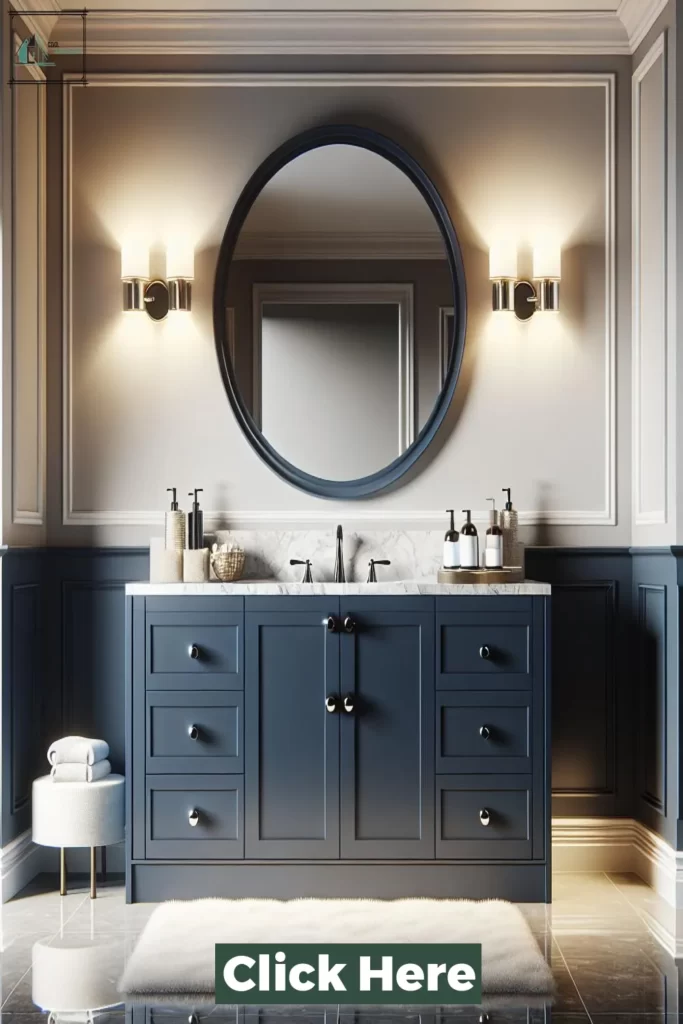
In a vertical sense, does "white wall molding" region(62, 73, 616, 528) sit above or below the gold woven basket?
above

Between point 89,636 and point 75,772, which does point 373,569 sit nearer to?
point 89,636

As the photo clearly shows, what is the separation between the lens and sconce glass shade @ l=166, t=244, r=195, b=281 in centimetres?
355

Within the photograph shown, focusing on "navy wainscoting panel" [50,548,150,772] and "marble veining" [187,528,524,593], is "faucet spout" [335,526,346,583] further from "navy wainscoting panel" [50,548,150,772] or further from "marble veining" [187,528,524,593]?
"navy wainscoting panel" [50,548,150,772]

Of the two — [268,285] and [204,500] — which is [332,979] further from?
[268,285]

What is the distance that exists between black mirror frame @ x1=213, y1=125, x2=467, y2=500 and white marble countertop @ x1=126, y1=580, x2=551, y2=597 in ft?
1.70

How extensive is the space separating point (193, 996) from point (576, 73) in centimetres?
314

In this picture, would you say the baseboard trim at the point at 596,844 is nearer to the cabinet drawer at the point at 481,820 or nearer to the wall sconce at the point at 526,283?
the cabinet drawer at the point at 481,820

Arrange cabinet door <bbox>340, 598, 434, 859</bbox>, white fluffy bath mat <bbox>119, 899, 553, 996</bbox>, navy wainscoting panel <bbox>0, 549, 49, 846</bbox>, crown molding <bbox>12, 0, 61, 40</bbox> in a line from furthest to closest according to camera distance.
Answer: crown molding <bbox>12, 0, 61, 40</bbox>, navy wainscoting panel <bbox>0, 549, 49, 846</bbox>, cabinet door <bbox>340, 598, 434, 859</bbox>, white fluffy bath mat <bbox>119, 899, 553, 996</bbox>

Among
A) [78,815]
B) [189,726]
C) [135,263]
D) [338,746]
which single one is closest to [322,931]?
[338,746]

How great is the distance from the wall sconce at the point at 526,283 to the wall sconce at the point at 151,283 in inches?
41.3

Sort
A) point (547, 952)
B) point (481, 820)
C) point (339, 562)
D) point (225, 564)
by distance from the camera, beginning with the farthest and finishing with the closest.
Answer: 1. point (339, 562)
2. point (225, 564)
3. point (481, 820)
4. point (547, 952)

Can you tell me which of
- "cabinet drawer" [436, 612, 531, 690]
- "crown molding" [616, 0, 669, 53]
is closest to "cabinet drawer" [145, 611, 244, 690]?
"cabinet drawer" [436, 612, 531, 690]

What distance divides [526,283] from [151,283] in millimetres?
1299

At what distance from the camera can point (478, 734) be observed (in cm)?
313
